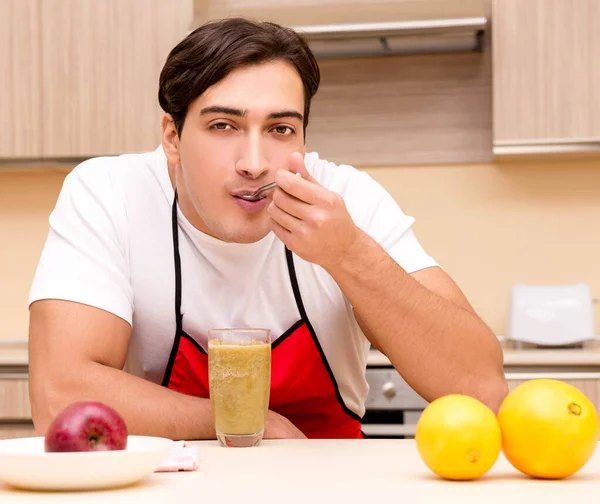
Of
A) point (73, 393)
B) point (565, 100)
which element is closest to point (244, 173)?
point (73, 393)

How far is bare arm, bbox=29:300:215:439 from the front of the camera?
1.38m

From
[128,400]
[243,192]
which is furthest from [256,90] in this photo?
[128,400]

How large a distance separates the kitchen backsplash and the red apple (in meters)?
2.05

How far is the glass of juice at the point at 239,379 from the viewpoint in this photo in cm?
116

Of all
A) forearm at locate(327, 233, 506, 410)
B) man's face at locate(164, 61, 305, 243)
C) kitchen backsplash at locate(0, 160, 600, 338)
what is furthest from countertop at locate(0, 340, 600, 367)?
man's face at locate(164, 61, 305, 243)

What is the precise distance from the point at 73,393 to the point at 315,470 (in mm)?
548

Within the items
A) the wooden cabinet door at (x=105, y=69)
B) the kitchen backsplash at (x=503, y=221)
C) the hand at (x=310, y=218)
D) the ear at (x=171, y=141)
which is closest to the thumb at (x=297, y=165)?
the hand at (x=310, y=218)

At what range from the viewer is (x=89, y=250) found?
1562 millimetres

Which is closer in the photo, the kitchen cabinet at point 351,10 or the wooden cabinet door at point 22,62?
the kitchen cabinet at point 351,10

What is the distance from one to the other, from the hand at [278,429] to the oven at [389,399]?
105cm

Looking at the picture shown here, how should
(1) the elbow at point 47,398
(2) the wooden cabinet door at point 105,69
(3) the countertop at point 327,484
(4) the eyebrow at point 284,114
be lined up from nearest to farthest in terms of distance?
(3) the countertop at point 327,484
(1) the elbow at point 47,398
(4) the eyebrow at point 284,114
(2) the wooden cabinet door at point 105,69

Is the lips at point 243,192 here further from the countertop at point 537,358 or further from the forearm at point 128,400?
the countertop at point 537,358

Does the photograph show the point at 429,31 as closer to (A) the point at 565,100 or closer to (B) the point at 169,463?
(A) the point at 565,100

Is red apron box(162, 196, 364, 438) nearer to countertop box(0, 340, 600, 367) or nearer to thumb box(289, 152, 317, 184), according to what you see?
thumb box(289, 152, 317, 184)
